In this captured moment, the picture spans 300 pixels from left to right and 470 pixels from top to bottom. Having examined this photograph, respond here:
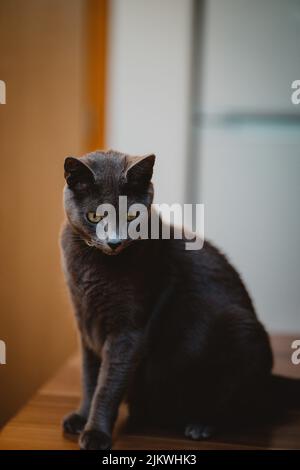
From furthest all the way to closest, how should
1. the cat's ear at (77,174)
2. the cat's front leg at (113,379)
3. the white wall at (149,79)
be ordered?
the white wall at (149,79) < the cat's front leg at (113,379) < the cat's ear at (77,174)

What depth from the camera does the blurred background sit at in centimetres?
82

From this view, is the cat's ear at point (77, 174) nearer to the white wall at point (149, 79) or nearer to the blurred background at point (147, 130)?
the blurred background at point (147, 130)

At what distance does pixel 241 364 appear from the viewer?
827 millimetres

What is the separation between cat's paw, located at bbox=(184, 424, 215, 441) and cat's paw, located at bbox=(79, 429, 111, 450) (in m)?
0.12

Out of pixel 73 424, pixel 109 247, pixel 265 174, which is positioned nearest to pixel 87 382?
pixel 73 424

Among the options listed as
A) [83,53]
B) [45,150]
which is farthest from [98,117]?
[45,150]

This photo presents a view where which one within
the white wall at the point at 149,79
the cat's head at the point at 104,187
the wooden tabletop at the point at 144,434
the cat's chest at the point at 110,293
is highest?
the white wall at the point at 149,79

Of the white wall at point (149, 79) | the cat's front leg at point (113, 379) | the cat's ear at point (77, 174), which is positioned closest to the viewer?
the cat's ear at point (77, 174)

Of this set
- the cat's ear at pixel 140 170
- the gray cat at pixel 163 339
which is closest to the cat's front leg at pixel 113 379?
the gray cat at pixel 163 339

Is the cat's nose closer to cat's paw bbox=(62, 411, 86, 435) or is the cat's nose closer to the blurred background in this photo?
the blurred background

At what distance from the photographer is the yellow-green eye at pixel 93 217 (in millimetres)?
720

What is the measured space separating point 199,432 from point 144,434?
83mm

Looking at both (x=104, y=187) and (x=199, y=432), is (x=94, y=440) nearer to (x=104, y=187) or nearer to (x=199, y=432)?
(x=199, y=432)

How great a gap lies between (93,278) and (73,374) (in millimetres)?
354
